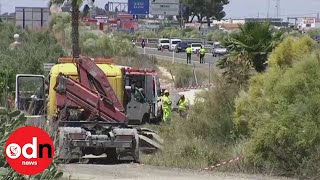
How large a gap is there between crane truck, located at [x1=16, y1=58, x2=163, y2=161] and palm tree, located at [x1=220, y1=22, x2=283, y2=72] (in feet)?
12.7

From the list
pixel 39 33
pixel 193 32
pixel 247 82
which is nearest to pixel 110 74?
pixel 247 82

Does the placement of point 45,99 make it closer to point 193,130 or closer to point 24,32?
point 193,130

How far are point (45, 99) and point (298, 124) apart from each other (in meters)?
7.22

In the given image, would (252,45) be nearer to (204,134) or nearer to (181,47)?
(204,134)

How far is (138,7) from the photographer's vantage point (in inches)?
3688

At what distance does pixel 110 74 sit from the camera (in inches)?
837

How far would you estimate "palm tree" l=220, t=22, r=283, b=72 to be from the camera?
23984 millimetres

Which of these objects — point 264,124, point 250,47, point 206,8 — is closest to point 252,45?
point 250,47

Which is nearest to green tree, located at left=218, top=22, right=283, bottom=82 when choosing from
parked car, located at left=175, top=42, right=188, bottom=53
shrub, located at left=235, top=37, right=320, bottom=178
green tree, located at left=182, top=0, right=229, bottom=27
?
shrub, located at left=235, top=37, right=320, bottom=178

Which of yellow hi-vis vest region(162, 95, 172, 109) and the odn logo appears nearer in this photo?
the odn logo

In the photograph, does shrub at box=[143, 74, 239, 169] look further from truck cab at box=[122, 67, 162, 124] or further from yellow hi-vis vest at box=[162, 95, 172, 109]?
truck cab at box=[122, 67, 162, 124]

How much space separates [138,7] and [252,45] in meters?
70.2

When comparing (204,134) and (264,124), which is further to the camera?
(204,134)

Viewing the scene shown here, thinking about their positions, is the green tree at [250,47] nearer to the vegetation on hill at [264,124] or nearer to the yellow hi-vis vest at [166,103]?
the vegetation on hill at [264,124]
